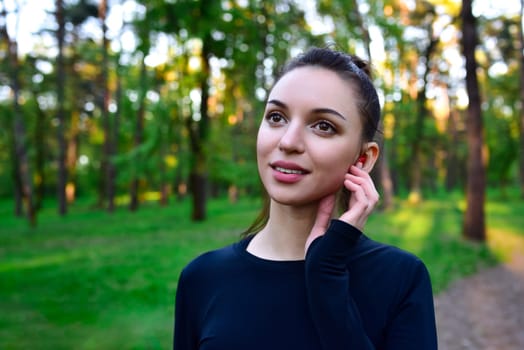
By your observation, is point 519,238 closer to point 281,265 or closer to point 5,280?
point 5,280

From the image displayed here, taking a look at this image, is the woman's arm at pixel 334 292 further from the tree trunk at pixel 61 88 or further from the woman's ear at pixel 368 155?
the tree trunk at pixel 61 88

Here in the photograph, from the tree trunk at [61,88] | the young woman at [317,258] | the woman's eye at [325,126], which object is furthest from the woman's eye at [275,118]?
the tree trunk at [61,88]

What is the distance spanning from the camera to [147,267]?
9.66 metres

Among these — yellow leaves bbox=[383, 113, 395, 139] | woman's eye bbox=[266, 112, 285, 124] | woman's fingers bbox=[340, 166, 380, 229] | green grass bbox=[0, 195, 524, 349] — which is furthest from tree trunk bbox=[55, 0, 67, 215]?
woman's fingers bbox=[340, 166, 380, 229]

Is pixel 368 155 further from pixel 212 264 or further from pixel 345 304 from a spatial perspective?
pixel 212 264

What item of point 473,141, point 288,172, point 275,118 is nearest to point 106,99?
point 473,141

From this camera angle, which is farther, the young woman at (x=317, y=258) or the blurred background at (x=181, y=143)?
the blurred background at (x=181, y=143)

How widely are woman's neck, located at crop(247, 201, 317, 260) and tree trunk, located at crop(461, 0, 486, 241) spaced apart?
12.2 meters

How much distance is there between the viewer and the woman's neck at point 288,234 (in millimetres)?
1731

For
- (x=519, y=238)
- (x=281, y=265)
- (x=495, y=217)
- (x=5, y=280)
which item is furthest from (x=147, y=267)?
(x=495, y=217)

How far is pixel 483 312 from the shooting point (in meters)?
7.47

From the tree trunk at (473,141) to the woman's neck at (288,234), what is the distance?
12243 mm

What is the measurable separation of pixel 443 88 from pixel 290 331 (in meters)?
35.6

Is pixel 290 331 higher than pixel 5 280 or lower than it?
higher
